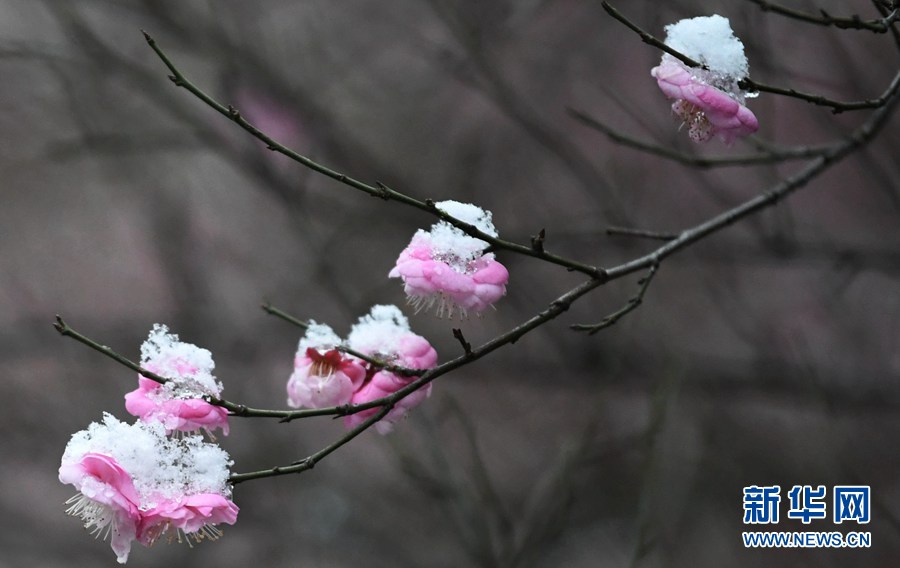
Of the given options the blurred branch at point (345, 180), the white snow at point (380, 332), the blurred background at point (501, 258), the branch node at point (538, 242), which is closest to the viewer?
the blurred branch at point (345, 180)

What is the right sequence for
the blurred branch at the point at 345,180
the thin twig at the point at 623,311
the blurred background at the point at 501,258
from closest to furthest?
the blurred branch at the point at 345,180, the thin twig at the point at 623,311, the blurred background at the point at 501,258

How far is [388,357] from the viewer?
139 cm

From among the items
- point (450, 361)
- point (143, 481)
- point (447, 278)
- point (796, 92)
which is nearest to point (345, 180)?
Result: point (447, 278)

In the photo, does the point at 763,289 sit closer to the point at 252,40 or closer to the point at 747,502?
the point at 747,502

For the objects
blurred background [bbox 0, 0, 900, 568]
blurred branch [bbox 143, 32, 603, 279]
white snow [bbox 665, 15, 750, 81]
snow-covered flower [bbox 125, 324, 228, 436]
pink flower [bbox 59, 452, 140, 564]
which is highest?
blurred background [bbox 0, 0, 900, 568]

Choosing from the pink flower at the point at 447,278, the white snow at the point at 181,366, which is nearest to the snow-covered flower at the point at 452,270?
the pink flower at the point at 447,278

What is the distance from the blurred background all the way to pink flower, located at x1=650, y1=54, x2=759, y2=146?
1.26 meters

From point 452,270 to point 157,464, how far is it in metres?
0.44

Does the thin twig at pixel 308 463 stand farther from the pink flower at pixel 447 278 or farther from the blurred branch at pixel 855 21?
the blurred branch at pixel 855 21

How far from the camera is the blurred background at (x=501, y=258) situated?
297cm

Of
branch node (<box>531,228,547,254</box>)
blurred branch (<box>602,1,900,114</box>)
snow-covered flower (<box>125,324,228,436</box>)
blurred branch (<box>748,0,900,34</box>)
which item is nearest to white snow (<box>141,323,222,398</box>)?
snow-covered flower (<box>125,324,228,436</box>)

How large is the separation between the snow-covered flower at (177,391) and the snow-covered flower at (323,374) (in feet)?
0.46

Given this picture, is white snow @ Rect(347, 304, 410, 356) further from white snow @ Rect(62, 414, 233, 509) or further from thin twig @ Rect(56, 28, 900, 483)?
white snow @ Rect(62, 414, 233, 509)

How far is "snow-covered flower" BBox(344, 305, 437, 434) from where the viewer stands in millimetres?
1320
